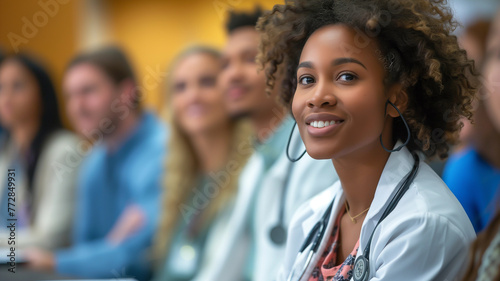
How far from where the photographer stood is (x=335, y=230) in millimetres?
827

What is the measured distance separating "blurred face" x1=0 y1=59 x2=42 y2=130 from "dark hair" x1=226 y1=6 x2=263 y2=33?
107 centimetres

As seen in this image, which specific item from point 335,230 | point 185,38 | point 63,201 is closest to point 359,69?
point 335,230

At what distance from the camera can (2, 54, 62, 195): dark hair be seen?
2268 mm

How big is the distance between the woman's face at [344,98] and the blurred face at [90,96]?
1491 millimetres

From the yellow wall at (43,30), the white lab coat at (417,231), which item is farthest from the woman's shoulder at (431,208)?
the yellow wall at (43,30)

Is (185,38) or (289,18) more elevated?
(185,38)

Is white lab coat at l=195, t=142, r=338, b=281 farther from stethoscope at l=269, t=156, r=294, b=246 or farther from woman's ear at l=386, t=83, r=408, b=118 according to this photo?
woman's ear at l=386, t=83, r=408, b=118

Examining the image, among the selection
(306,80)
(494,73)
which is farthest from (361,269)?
(494,73)

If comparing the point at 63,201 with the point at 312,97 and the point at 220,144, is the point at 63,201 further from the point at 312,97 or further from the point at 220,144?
the point at 312,97

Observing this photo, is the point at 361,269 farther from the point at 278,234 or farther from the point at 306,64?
the point at 278,234

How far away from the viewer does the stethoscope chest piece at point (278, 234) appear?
3.90 ft

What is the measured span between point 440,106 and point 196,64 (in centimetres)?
116

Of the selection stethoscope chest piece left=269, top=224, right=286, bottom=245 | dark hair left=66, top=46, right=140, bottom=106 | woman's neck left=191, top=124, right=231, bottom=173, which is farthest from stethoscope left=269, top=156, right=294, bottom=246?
dark hair left=66, top=46, right=140, bottom=106

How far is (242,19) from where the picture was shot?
5.06 ft
